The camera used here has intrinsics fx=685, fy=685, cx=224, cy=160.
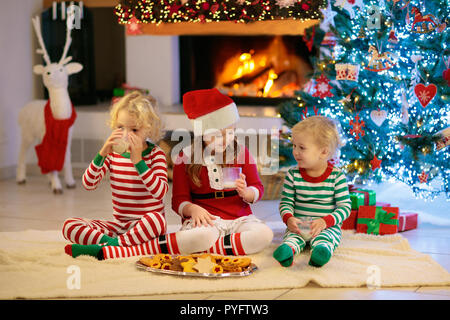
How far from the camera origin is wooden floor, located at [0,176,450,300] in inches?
81.6

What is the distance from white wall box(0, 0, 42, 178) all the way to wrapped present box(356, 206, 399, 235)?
8.05 ft

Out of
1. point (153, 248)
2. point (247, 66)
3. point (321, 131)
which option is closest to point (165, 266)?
point (153, 248)

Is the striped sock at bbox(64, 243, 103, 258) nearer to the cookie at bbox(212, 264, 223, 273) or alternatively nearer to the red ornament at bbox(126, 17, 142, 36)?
the cookie at bbox(212, 264, 223, 273)

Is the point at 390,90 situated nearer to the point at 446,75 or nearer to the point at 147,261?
the point at 446,75

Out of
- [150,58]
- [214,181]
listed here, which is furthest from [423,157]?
[150,58]

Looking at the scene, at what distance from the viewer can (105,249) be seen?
2389 mm

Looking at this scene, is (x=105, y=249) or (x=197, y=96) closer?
(x=105, y=249)

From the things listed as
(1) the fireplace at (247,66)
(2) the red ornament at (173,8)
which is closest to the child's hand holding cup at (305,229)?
(2) the red ornament at (173,8)

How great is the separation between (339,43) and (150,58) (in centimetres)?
178

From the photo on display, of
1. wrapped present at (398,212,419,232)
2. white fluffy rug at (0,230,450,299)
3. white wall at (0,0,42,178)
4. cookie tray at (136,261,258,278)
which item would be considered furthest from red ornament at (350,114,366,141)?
white wall at (0,0,42,178)

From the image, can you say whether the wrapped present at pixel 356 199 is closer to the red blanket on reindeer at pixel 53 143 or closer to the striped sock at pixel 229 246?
the striped sock at pixel 229 246

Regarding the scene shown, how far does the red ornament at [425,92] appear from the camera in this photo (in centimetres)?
286

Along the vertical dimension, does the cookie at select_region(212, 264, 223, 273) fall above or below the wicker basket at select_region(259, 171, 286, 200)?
above
